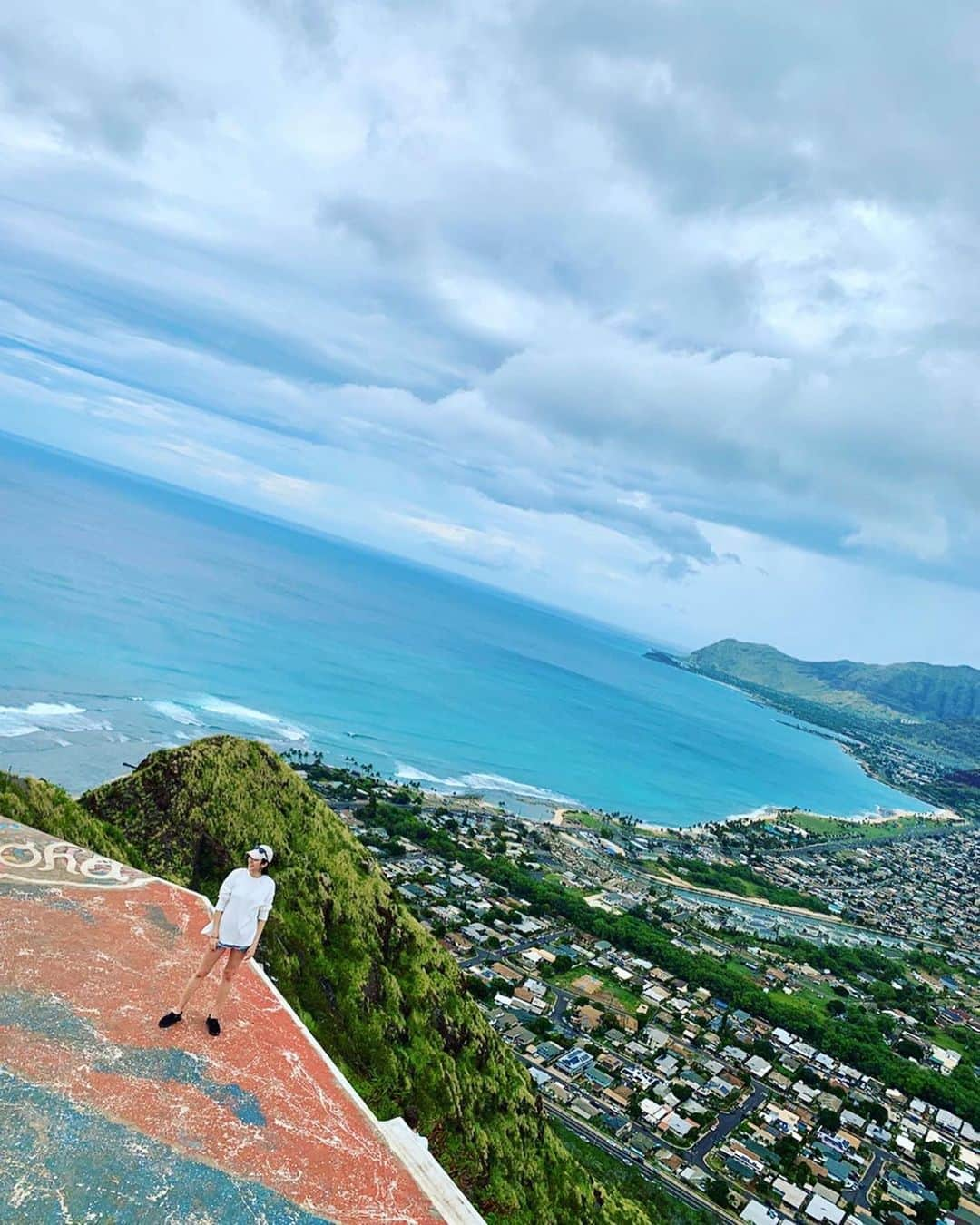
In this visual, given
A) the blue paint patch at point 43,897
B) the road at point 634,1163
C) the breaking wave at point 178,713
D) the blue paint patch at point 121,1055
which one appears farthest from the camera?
the breaking wave at point 178,713

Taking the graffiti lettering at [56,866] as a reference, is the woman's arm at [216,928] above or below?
above

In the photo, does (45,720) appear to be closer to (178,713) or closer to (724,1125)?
(178,713)

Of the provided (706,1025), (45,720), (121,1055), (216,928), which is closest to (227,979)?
(216,928)

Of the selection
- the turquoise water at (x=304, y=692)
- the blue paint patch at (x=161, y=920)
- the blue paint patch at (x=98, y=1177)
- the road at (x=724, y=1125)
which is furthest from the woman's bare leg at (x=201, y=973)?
the turquoise water at (x=304, y=692)

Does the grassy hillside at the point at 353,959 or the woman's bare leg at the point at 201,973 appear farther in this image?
the grassy hillside at the point at 353,959

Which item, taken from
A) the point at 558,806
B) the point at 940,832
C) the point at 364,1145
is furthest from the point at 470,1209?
the point at 940,832

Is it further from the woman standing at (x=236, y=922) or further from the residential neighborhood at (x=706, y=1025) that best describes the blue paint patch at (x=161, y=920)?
the residential neighborhood at (x=706, y=1025)

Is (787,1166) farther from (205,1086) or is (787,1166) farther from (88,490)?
(88,490)
